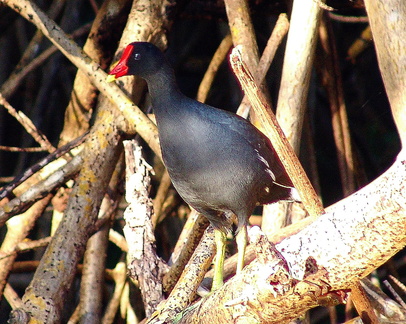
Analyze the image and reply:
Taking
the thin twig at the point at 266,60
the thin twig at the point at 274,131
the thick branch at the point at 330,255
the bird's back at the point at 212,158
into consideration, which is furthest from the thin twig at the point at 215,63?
the thick branch at the point at 330,255

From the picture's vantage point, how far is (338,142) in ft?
12.4

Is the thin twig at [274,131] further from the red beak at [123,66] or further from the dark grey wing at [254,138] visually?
the red beak at [123,66]

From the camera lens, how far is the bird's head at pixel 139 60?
2525 millimetres

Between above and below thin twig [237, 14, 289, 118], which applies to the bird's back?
below

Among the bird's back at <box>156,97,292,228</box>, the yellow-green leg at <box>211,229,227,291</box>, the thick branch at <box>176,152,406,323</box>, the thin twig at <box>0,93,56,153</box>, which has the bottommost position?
the thick branch at <box>176,152,406,323</box>

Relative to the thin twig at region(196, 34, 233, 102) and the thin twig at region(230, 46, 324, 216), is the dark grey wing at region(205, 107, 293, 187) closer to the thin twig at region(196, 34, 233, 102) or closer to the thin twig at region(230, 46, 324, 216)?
the thin twig at region(230, 46, 324, 216)

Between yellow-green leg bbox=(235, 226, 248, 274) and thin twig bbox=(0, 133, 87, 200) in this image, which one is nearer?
yellow-green leg bbox=(235, 226, 248, 274)

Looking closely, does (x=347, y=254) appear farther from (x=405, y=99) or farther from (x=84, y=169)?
(x=84, y=169)

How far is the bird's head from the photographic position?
253 cm

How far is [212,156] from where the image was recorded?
227cm

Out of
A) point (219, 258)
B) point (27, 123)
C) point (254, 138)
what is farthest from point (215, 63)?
point (219, 258)

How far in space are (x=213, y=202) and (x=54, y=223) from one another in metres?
1.52

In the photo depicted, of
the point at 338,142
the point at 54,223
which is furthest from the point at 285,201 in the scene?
the point at 54,223

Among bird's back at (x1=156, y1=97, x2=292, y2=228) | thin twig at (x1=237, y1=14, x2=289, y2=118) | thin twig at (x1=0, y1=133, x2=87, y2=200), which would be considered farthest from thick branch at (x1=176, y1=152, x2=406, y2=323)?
thin twig at (x1=0, y1=133, x2=87, y2=200)
